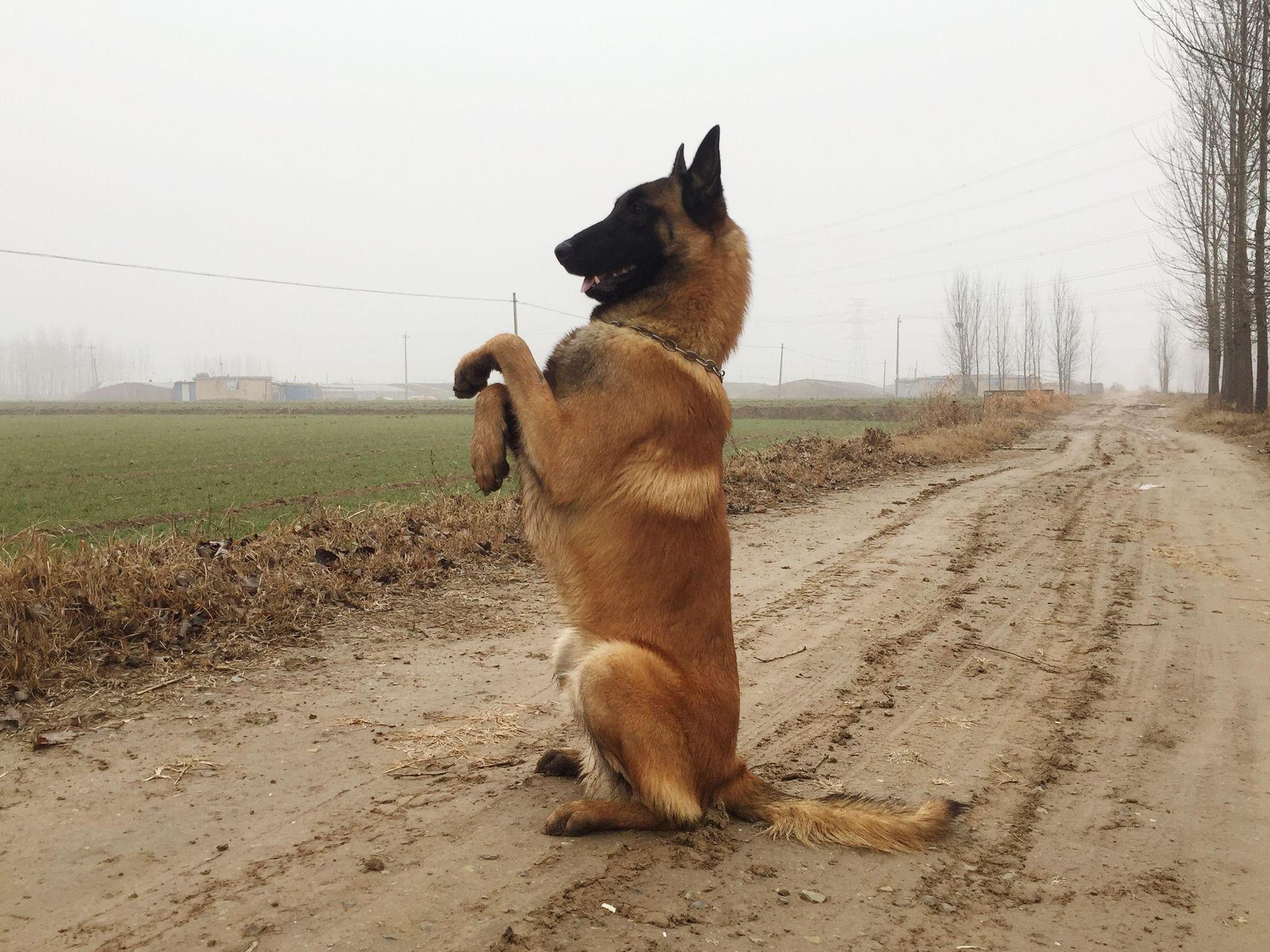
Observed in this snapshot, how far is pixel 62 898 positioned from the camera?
2842 mm

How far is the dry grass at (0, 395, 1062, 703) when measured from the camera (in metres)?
4.96

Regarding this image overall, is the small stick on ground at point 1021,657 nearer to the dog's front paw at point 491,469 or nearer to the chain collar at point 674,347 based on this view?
the chain collar at point 674,347

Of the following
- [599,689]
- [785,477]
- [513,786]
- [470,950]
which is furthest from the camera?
[785,477]

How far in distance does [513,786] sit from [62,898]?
5.41ft

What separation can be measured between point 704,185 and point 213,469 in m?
23.0

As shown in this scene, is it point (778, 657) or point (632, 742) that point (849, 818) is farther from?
point (778, 657)

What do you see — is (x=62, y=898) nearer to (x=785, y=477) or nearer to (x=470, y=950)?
(x=470, y=950)

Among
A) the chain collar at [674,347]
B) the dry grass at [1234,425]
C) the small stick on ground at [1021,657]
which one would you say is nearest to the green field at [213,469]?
the chain collar at [674,347]

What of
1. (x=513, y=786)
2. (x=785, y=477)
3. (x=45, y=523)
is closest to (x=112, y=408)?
(x=45, y=523)

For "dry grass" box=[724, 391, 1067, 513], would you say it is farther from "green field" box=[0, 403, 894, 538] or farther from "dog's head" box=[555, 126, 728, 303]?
"dog's head" box=[555, 126, 728, 303]

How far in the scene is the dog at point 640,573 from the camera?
3.20m

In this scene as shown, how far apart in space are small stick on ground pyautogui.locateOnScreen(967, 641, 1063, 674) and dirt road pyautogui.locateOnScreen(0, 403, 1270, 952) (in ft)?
0.09

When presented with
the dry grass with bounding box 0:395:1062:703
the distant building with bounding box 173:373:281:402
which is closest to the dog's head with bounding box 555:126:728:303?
the dry grass with bounding box 0:395:1062:703

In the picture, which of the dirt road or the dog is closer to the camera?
the dirt road
